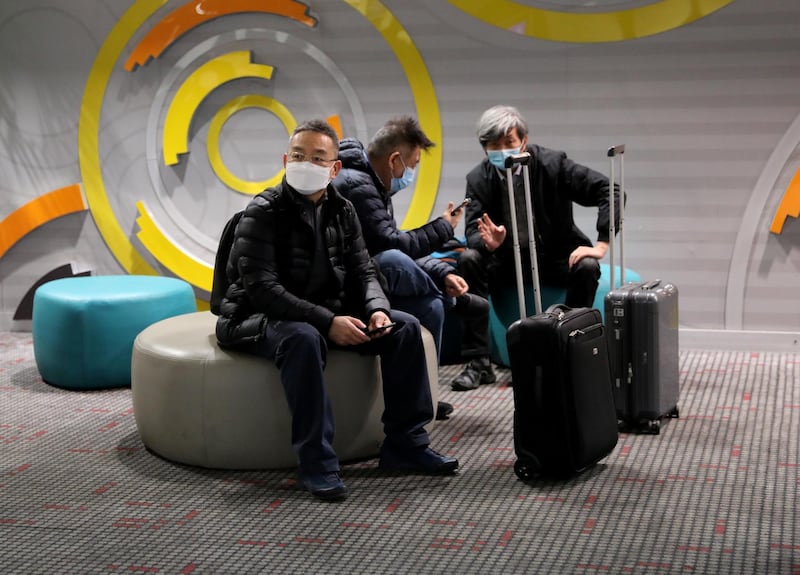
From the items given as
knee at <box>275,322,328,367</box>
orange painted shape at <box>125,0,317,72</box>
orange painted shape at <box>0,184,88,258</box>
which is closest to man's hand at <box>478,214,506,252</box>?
knee at <box>275,322,328,367</box>

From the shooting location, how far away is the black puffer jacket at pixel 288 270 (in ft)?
12.2

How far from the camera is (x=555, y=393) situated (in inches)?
142

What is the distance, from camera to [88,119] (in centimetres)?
657

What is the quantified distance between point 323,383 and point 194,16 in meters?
3.50

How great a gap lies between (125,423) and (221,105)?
2523 millimetres

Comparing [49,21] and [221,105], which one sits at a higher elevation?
[49,21]

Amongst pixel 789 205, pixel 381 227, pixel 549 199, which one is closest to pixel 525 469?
pixel 381 227

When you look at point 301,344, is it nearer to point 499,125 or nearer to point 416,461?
point 416,461

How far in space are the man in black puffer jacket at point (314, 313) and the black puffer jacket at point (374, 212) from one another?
310mm

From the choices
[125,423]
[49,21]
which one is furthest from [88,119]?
[125,423]

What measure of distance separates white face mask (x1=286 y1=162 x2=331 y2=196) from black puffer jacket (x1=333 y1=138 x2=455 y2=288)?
17.7 inches

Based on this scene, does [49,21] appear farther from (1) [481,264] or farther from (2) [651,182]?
(2) [651,182]

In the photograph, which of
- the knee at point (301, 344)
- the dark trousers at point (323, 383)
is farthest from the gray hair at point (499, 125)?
the knee at point (301, 344)

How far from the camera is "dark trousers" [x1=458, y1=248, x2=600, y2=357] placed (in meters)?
5.02
